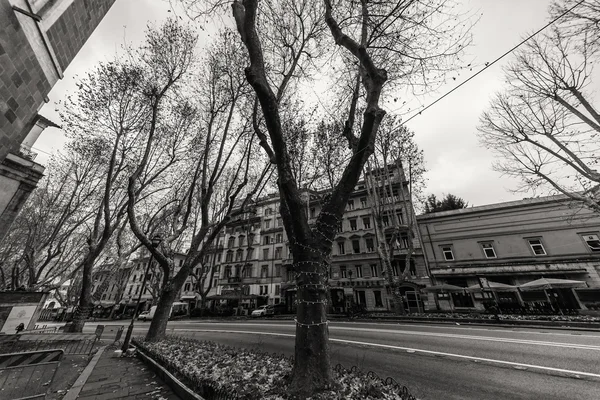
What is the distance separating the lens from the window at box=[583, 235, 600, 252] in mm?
18109

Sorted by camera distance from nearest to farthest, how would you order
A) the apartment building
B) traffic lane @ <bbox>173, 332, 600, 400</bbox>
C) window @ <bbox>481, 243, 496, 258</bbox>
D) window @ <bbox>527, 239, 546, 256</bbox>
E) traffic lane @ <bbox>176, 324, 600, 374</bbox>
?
traffic lane @ <bbox>173, 332, 600, 400</bbox> < traffic lane @ <bbox>176, 324, 600, 374</bbox> < window @ <bbox>527, 239, 546, 256</bbox> < window @ <bbox>481, 243, 496, 258</bbox> < the apartment building

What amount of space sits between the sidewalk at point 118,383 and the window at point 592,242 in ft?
93.9

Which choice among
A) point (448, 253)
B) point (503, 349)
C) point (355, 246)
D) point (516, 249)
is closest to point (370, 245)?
point (355, 246)

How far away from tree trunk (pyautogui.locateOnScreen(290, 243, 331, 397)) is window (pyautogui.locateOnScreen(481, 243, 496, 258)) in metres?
24.0

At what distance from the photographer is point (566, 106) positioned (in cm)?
1160

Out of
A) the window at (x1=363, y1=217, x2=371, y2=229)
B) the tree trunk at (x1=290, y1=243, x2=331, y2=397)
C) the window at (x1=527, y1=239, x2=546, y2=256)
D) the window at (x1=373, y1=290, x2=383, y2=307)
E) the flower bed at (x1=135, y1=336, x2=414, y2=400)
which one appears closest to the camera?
the flower bed at (x1=135, y1=336, x2=414, y2=400)

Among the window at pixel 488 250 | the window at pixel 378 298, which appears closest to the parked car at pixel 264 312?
the window at pixel 378 298

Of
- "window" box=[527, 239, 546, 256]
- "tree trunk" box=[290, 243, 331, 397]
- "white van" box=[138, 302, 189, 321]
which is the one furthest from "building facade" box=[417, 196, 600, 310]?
"white van" box=[138, 302, 189, 321]

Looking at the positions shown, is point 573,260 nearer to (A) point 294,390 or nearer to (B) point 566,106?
(B) point 566,106

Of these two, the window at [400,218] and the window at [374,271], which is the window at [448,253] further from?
the window at [374,271]

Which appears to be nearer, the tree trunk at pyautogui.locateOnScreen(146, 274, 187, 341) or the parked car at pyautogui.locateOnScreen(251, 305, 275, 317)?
the tree trunk at pyautogui.locateOnScreen(146, 274, 187, 341)

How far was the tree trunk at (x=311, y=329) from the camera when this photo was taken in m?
3.63

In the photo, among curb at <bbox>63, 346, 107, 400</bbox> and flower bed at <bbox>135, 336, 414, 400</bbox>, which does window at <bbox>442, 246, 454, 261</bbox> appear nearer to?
flower bed at <bbox>135, 336, 414, 400</bbox>

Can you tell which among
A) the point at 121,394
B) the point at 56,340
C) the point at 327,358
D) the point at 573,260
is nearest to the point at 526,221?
the point at 573,260
